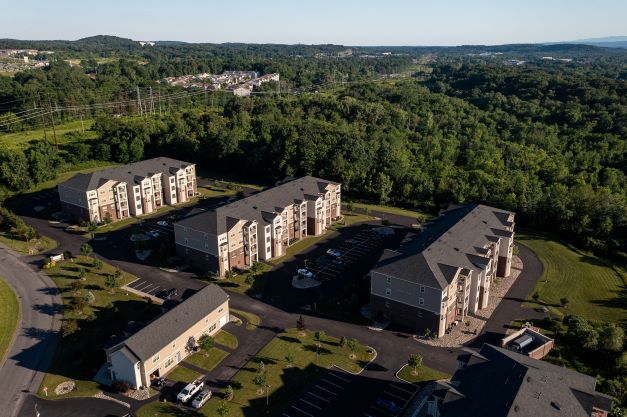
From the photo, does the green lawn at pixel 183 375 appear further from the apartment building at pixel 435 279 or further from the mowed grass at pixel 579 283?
the mowed grass at pixel 579 283

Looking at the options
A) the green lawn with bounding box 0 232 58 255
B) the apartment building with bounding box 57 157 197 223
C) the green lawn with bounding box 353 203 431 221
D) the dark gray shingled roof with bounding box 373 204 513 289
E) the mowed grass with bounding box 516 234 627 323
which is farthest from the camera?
the green lawn with bounding box 353 203 431 221

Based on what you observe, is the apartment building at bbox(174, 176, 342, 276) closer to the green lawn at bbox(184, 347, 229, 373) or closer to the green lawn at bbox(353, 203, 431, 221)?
the green lawn at bbox(353, 203, 431, 221)

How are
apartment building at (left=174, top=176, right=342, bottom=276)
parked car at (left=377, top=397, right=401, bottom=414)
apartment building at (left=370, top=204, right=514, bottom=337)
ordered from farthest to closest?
1. apartment building at (left=174, top=176, right=342, bottom=276)
2. apartment building at (left=370, top=204, right=514, bottom=337)
3. parked car at (left=377, top=397, right=401, bottom=414)

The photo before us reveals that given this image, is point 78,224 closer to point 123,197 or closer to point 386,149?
point 123,197

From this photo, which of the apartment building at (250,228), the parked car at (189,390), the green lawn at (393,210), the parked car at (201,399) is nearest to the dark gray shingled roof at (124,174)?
the apartment building at (250,228)

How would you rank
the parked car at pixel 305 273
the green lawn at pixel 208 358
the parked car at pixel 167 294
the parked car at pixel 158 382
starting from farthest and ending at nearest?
the parked car at pixel 305 273 → the parked car at pixel 167 294 → the green lawn at pixel 208 358 → the parked car at pixel 158 382

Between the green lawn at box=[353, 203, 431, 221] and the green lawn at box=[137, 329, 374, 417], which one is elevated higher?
the green lawn at box=[353, 203, 431, 221]

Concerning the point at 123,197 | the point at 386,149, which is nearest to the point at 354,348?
the point at 123,197

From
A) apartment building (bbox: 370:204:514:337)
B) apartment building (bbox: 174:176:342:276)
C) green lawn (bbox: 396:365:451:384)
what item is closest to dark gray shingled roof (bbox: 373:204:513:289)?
apartment building (bbox: 370:204:514:337)
